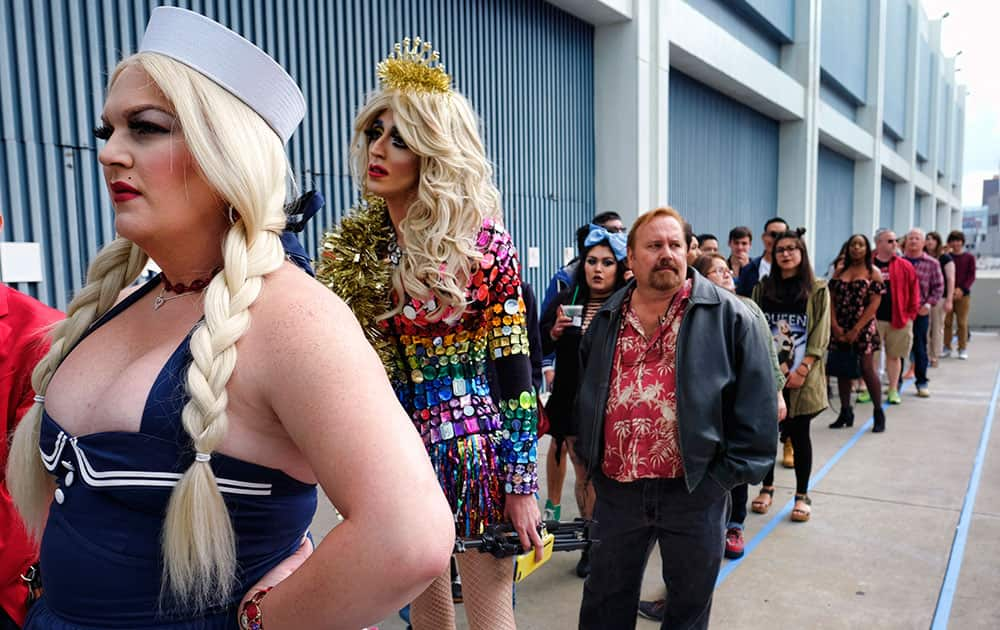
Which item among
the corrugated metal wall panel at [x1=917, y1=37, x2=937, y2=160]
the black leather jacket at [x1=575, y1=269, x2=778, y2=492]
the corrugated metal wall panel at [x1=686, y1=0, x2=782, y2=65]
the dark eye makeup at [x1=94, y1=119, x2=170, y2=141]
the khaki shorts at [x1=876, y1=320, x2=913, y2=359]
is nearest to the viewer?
the dark eye makeup at [x1=94, y1=119, x2=170, y2=141]

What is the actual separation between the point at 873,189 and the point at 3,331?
72.4 feet

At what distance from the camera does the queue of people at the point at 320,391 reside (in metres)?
0.87

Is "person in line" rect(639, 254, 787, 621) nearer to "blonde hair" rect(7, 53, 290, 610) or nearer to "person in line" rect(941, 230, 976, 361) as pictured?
"blonde hair" rect(7, 53, 290, 610)

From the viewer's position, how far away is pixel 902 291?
736 cm

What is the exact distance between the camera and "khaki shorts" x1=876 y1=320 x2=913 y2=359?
7.50m

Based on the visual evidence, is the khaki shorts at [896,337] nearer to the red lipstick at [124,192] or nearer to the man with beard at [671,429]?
the man with beard at [671,429]

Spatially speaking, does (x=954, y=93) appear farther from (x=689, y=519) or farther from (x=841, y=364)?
(x=689, y=519)

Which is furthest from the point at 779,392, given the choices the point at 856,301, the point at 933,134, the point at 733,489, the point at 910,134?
the point at 933,134

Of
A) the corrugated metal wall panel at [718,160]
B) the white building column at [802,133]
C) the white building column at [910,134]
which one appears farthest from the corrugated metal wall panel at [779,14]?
the white building column at [910,134]

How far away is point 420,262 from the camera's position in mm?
1905

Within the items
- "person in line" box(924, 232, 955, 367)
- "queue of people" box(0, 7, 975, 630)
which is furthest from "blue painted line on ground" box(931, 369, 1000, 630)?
"person in line" box(924, 232, 955, 367)

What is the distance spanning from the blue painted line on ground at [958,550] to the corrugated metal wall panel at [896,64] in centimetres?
1885

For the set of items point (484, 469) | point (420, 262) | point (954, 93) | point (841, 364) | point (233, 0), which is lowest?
point (841, 364)

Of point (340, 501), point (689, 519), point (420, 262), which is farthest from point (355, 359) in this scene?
point (689, 519)
